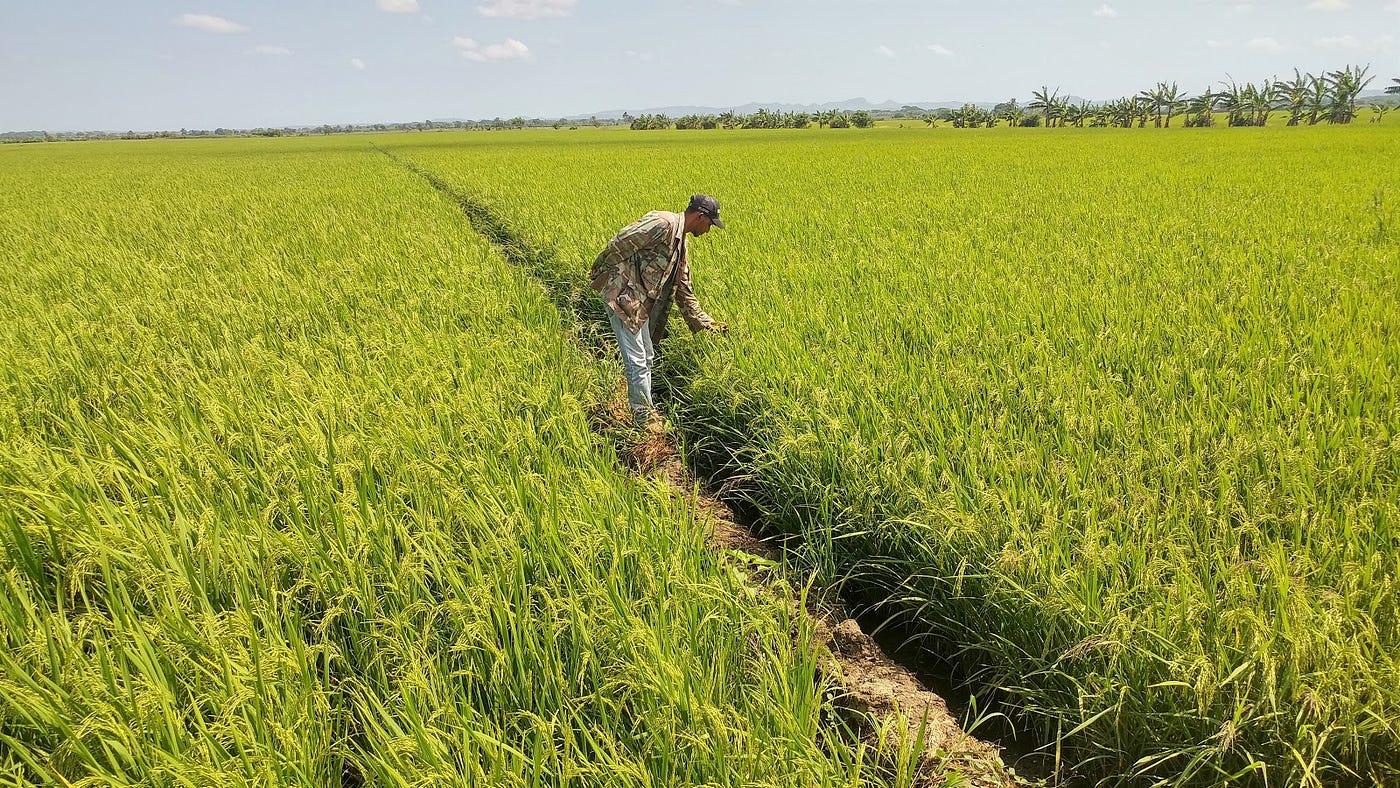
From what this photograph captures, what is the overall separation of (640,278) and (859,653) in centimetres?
233

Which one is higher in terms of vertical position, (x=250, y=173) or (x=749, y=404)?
(x=250, y=173)

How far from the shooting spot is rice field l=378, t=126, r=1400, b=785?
1.55 m

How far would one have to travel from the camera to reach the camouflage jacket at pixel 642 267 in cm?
367

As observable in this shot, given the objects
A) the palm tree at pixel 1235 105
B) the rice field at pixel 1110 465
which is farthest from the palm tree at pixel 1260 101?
the rice field at pixel 1110 465

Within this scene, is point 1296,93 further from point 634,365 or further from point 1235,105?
point 634,365

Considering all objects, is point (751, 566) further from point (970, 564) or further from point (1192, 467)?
point (1192, 467)

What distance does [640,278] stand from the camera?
3777 millimetres

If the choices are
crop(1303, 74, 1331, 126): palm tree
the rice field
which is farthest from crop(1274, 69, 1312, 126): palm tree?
the rice field

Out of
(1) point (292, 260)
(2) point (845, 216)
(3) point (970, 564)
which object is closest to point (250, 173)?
(1) point (292, 260)

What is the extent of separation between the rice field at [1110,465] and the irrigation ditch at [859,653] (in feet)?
0.26

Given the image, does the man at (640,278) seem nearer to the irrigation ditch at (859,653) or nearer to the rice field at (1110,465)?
the irrigation ditch at (859,653)

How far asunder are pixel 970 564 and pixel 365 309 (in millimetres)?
4364

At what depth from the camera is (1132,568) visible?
72.7 inches

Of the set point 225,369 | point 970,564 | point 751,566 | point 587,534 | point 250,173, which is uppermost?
point 250,173
